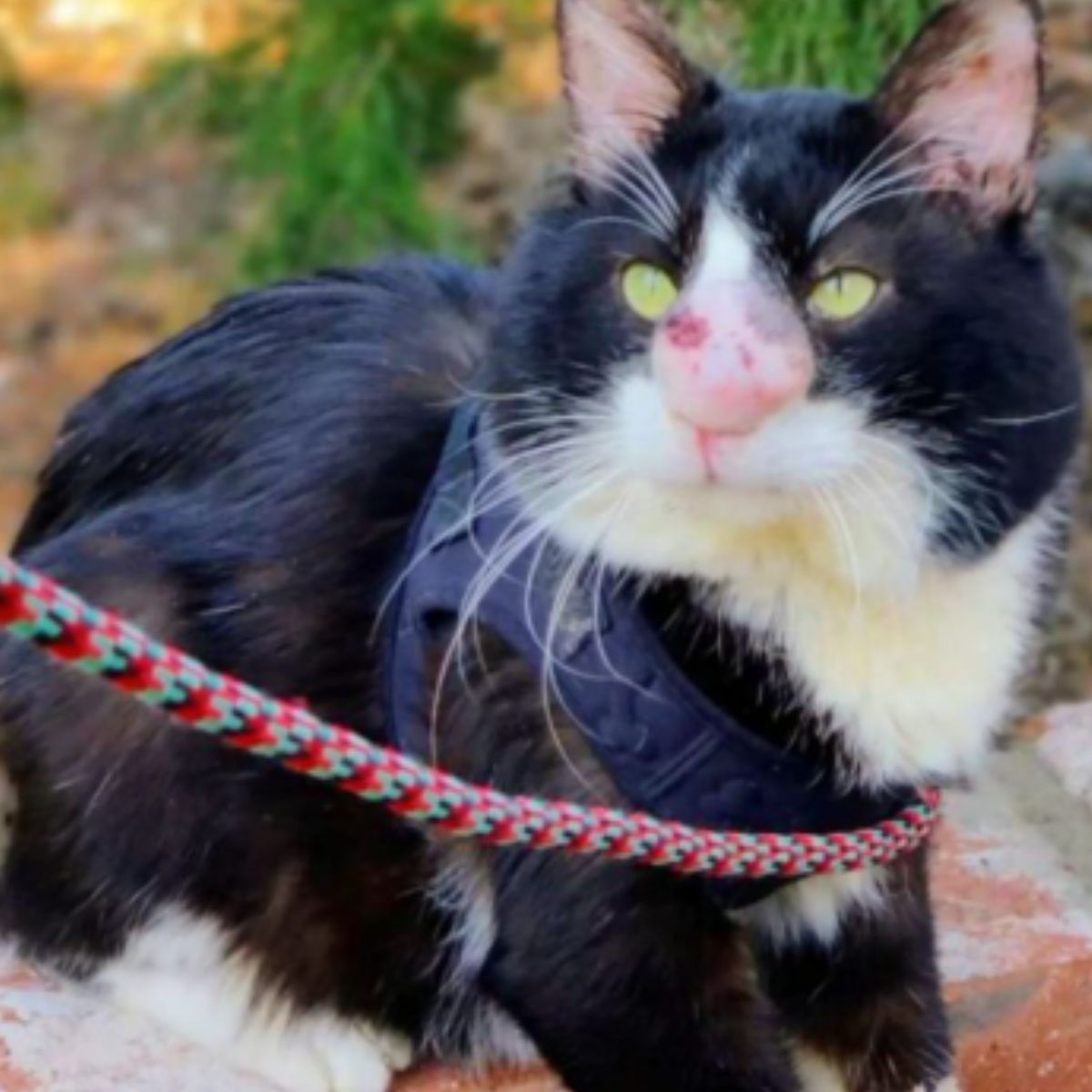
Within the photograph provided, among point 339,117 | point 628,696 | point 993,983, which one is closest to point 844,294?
point 628,696

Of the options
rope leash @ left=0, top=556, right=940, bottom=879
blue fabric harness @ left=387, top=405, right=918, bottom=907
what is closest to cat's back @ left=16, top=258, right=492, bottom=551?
blue fabric harness @ left=387, top=405, right=918, bottom=907

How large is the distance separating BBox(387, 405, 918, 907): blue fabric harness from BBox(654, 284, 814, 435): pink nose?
22cm

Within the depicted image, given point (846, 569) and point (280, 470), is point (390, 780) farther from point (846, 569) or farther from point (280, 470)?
point (280, 470)

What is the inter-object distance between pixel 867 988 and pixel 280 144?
75.8 inches

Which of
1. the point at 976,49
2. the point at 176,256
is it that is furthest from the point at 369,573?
the point at 176,256

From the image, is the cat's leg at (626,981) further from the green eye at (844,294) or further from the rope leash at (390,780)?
the green eye at (844,294)

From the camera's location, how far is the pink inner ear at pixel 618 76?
1.67m

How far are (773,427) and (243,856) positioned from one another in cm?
59

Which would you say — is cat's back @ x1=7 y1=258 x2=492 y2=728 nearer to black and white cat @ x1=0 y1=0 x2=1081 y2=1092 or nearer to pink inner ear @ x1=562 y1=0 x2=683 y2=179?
black and white cat @ x1=0 y1=0 x2=1081 y2=1092

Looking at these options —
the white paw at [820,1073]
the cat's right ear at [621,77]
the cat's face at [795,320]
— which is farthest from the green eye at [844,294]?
the white paw at [820,1073]

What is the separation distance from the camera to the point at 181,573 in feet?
6.23

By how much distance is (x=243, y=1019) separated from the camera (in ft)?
6.41

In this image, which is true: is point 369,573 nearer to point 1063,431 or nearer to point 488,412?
point 488,412

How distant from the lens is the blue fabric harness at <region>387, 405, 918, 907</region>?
5.55 feet
